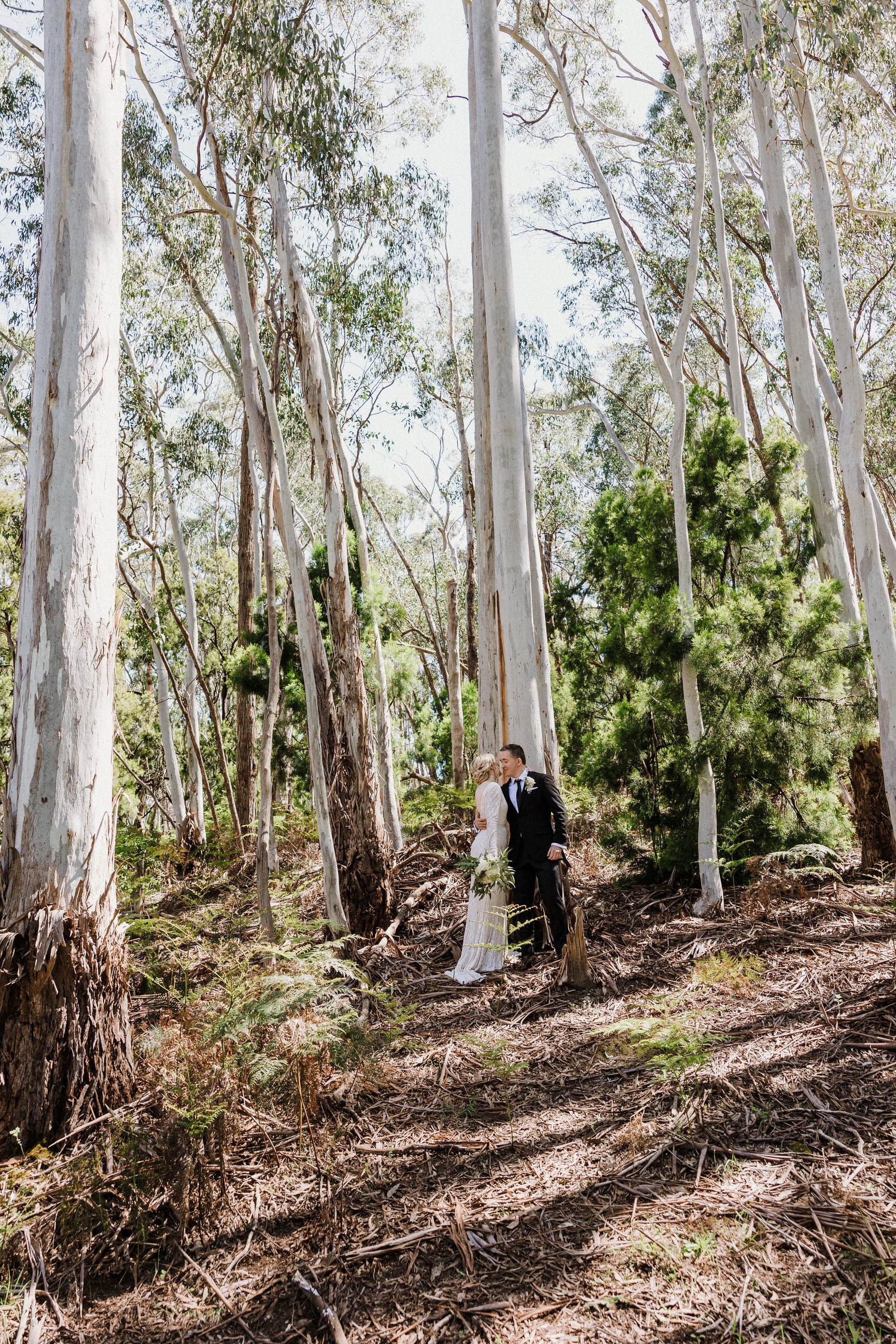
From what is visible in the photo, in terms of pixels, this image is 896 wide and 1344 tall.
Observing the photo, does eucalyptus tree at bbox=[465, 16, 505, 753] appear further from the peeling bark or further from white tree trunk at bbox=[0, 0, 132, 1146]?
the peeling bark

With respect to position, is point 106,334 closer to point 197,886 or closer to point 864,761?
point 864,761

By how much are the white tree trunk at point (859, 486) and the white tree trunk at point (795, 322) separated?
2.81m

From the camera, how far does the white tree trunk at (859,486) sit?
5.26 metres

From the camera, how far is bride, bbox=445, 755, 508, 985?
17.9 feet

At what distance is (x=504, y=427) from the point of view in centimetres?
651

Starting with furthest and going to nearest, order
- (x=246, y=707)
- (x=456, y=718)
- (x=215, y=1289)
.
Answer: (x=456, y=718), (x=246, y=707), (x=215, y=1289)

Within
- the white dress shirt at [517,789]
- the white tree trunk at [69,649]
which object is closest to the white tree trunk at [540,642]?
the white dress shirt at [517,789]

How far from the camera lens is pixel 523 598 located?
20.4 feet

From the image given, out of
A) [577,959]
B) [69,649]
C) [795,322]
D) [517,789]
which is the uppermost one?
[795,322]

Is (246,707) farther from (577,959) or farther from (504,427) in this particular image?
(577,959)

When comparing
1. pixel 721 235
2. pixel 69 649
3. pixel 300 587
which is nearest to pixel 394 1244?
pixel 69 649

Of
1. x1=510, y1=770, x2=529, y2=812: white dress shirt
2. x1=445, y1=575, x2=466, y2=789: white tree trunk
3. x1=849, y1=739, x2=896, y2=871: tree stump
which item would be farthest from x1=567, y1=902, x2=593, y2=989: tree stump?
x1=445, y1=575, x2=466, y2=789: white tree trunk

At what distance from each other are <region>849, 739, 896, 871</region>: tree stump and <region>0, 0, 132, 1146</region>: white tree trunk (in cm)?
550

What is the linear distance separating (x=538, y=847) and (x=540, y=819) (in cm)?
18
